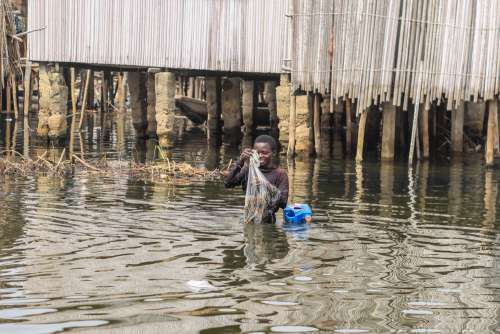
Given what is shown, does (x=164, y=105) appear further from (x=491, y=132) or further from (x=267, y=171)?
(x=267, y=171)

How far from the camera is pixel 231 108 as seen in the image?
28219mm

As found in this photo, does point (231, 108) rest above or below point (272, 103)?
below

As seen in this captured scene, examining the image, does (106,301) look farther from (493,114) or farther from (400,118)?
(400,118)

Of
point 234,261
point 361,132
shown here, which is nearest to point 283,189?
point 234,261

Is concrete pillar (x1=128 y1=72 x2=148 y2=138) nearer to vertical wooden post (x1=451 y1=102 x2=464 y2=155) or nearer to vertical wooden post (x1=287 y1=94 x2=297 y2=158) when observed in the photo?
vertical wooden post (x1=287 y1=94 x2=297 y2=158)

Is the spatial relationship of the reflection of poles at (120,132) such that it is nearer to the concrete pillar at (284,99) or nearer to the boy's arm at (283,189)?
the concrete pillar at (284,99)

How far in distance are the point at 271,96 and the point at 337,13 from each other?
29.5ft

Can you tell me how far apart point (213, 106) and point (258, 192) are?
712 inches

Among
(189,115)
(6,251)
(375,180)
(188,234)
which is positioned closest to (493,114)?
(375,180)

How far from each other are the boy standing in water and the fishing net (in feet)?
0.16

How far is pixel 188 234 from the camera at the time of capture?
11.2 metres

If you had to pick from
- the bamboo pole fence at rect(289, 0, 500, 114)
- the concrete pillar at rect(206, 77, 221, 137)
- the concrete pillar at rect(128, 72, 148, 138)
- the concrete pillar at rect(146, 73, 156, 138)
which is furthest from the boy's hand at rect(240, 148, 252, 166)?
the concrete pillar at rect(128, 72, 148, 138)

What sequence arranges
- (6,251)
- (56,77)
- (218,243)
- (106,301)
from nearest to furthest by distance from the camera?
1. (106,301)
2. (6,251)
3. (218,243)
4. (56,77)

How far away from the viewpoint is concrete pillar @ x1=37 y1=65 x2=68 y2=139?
25.1 meters
